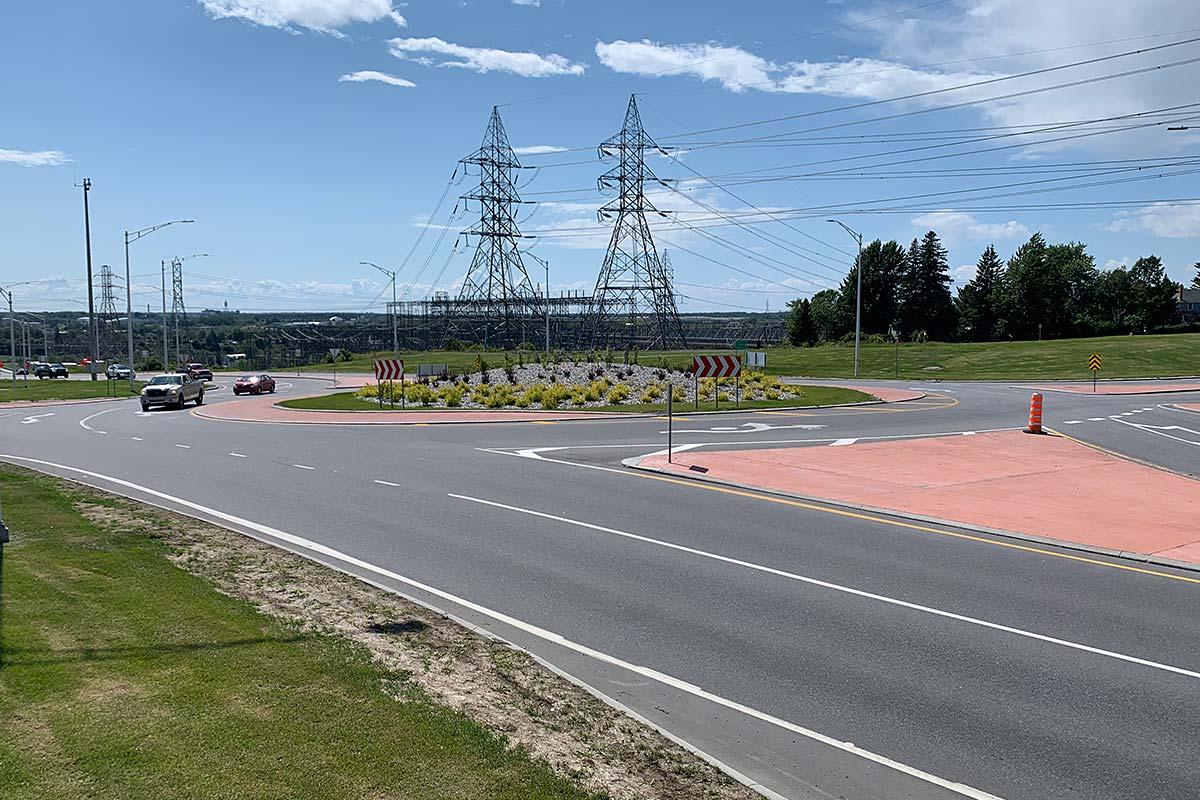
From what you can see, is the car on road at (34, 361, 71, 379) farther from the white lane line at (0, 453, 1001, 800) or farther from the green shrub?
the white lane line at (0, 453, 1001, 800)

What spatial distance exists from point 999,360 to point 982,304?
55.0 m

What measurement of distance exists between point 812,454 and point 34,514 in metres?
15.3

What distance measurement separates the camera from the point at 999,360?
7288 centimetres

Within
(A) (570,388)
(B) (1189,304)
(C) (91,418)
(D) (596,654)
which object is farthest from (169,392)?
(B) (1189,304)

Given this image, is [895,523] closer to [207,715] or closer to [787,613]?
[787,613]

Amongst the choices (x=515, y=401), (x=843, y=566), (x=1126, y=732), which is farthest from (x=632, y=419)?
(x=1126, y=732)

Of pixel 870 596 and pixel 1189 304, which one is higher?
pixel 1189 304

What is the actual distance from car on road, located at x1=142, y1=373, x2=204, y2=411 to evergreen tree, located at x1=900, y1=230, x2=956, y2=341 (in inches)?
3853

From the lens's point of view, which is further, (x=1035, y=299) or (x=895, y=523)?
(x=1035, y=299)

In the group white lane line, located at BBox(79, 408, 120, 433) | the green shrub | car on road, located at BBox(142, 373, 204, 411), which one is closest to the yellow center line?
the green shrub

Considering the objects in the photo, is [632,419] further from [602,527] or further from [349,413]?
[602,527]

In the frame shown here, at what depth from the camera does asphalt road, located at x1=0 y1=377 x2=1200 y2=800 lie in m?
6.09

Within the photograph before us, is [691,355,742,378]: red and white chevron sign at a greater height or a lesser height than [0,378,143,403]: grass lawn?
greater

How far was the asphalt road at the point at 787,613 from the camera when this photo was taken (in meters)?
6.09
